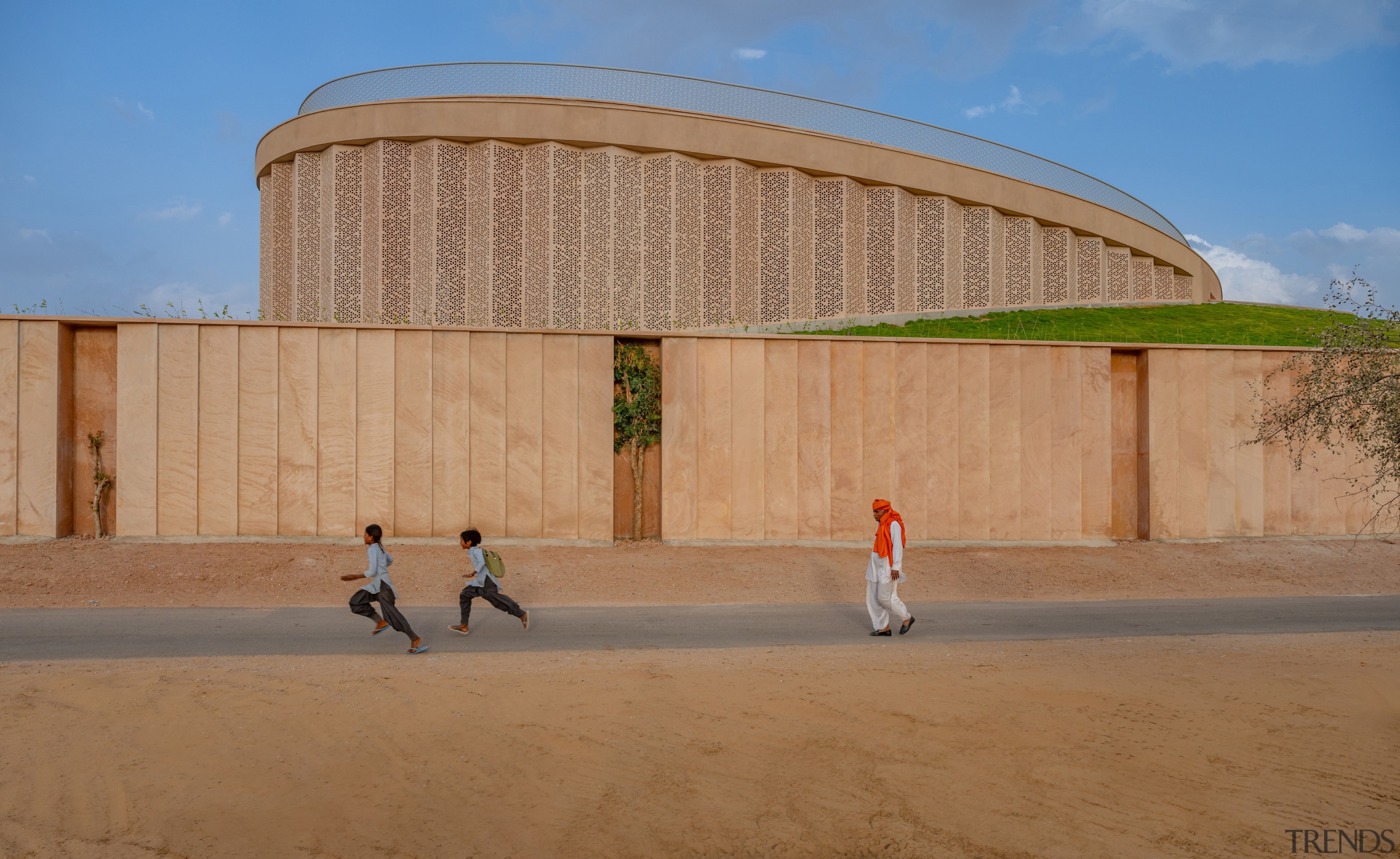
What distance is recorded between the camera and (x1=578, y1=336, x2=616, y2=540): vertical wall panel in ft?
44.9

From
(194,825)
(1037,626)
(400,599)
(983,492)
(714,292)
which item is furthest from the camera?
(714,292)

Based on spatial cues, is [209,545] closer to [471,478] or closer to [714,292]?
[471,478]

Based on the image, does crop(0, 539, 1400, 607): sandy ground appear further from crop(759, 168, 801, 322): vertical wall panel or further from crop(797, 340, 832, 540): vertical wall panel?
crop(759, 168, 801, 322): vertical wall panel

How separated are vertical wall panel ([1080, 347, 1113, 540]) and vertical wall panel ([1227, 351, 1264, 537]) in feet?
7.34

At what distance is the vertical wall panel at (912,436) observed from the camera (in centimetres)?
1436

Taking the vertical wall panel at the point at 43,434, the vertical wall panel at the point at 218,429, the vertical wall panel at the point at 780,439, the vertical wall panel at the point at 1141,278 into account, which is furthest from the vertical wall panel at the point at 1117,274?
the vertical wall panel at the point at 43,434

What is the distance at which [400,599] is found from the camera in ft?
35.3

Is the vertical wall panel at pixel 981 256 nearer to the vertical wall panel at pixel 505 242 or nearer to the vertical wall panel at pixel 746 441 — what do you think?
the vertical wall panel at pixel 505 242

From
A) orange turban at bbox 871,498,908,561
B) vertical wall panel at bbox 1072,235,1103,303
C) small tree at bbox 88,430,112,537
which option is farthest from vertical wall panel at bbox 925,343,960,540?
vertical wall panel at bbox 1072,235,1103,303

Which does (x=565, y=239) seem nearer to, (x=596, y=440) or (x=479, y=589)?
(x=596, y=440)

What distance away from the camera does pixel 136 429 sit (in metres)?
12.8

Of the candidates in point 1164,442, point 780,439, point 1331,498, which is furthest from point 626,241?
point 1331,498

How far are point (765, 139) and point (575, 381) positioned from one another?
12.0 meters

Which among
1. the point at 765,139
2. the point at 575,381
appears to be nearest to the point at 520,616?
the point at 575,381
